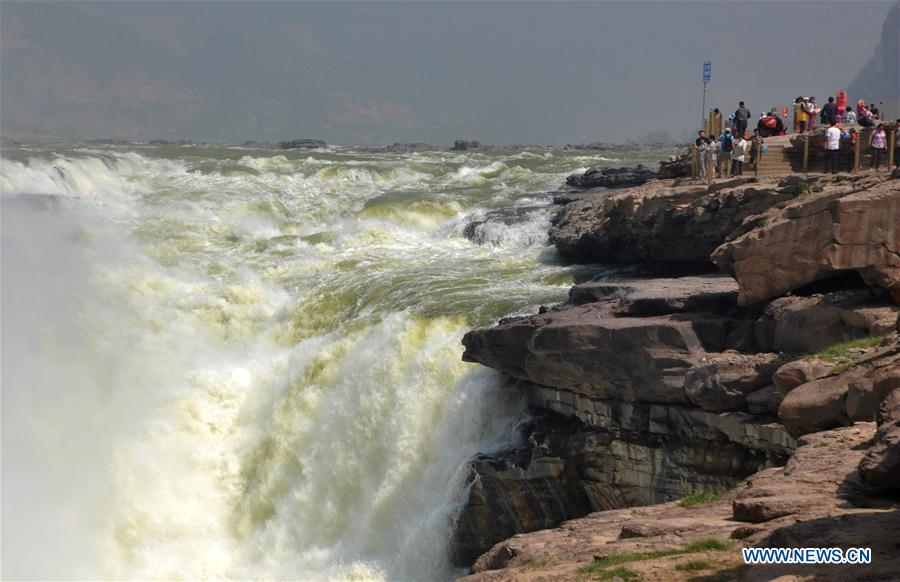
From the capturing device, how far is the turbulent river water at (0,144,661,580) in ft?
52.9

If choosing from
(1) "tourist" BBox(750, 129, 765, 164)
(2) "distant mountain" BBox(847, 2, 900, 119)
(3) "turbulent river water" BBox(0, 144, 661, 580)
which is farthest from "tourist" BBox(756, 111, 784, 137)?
(2) "distant mountain" BBox(847, 2, 900, 119)

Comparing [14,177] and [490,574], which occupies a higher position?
[14,177]

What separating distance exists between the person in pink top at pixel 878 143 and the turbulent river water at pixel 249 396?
560cm

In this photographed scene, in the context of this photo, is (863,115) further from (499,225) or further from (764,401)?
(764,401)

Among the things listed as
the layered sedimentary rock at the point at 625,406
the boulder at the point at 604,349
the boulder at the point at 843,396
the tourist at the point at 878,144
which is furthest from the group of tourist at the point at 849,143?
the boulder at the point at 843,396

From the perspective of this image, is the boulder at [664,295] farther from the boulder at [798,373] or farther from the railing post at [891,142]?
the railing post at [891,142]

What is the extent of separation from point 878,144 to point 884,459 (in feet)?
35.6

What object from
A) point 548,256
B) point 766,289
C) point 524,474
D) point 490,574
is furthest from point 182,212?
point 490,574

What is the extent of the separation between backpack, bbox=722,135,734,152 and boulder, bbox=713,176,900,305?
6.31 meters

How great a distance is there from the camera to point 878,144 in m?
17.4

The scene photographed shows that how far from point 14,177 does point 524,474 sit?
28465 millimetres

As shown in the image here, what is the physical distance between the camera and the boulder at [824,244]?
1177cm

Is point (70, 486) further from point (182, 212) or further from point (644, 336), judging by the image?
point (182, 212)

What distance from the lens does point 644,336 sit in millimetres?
13422
